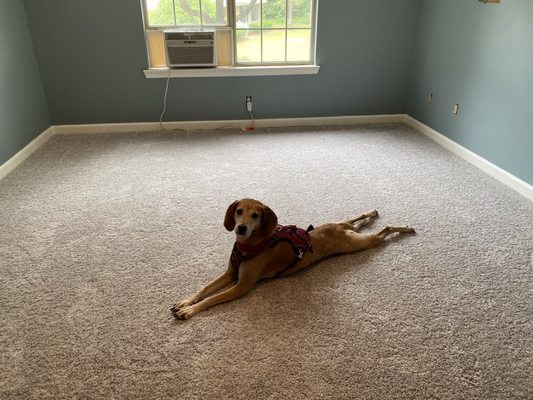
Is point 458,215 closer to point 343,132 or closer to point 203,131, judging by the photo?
point 343,132

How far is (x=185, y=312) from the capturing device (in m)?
1.66

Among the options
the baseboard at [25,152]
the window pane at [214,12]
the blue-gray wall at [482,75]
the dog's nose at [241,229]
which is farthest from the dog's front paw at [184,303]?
the window pane at [214,12]

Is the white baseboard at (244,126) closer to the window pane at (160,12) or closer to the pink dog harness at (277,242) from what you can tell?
the window pane at (160,12)

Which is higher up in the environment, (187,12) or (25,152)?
(187,12)

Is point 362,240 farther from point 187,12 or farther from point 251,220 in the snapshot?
point 187,12

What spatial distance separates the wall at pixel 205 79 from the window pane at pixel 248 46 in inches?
8.3

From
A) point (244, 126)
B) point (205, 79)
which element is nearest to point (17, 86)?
point (205, 79)

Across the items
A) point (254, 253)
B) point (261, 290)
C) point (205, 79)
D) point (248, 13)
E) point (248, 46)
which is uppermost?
point (248, 13)

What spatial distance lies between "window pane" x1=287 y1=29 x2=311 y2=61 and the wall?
130 mm

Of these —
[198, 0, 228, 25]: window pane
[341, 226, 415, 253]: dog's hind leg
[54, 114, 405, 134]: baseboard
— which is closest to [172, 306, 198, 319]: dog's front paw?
[341, 226, 415, 253]: dog's hind leg

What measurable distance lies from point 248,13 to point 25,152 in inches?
88.4

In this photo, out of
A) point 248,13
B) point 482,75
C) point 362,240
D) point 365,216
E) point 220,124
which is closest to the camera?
point 362,240

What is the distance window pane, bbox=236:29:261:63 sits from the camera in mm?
3845

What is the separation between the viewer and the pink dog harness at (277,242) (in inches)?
68.5
